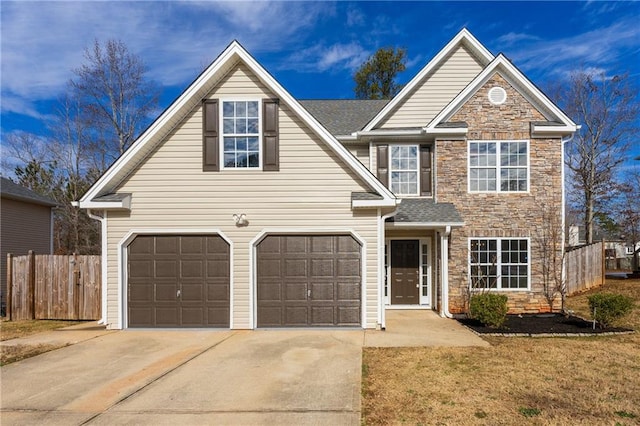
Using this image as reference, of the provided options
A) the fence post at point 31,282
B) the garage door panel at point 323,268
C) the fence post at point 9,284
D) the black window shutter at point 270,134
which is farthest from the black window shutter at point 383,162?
the fence post at point 9,284

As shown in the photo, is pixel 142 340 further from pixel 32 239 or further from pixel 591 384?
pixel 32 239

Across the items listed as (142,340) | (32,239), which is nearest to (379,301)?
(142,340)

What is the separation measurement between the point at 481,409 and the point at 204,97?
377 inches

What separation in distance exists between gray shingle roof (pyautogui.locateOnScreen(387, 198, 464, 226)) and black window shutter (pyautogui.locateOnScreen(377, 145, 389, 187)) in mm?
1065

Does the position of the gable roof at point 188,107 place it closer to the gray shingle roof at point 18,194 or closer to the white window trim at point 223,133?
the white window trim at point 223,133

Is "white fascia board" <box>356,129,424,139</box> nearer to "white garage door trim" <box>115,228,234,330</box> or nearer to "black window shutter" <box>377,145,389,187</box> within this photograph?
"black window shutter" <box>377,145,389,187</box>

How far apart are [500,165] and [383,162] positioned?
3744 mm

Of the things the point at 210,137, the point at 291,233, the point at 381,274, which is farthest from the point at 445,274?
the point at 210,137

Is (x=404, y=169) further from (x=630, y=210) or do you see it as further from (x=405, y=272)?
(x=630, y=210)

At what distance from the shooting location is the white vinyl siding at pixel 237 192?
35.0ft

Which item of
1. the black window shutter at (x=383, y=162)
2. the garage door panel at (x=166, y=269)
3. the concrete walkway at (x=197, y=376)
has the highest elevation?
the black window shutter at (x=383, y=162)

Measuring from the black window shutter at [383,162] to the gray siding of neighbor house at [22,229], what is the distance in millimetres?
15474

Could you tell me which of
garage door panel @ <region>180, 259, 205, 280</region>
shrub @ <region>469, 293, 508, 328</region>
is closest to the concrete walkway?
shrub @ <region>469, 293, 508, 328</region>

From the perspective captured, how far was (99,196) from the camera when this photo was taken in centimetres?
1055
